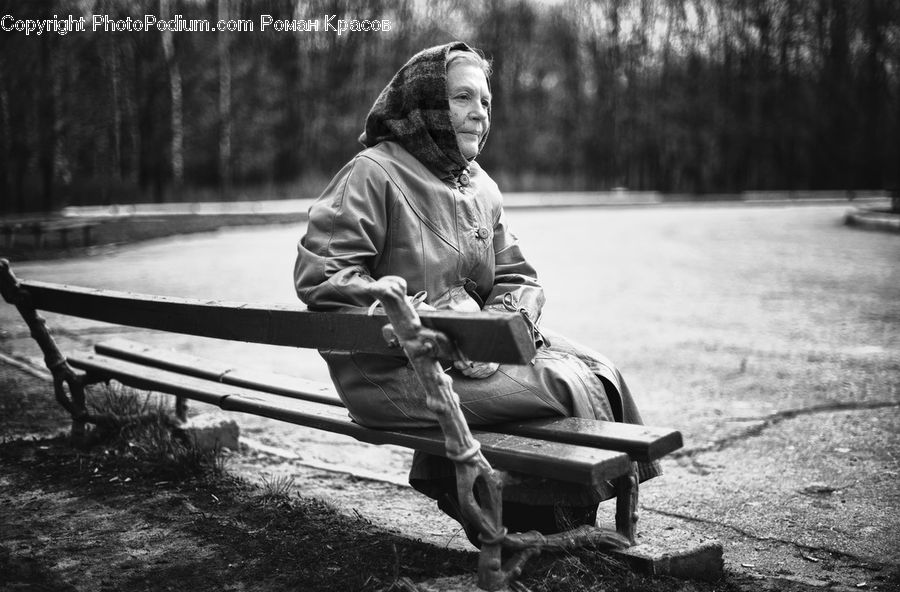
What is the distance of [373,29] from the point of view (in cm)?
3156

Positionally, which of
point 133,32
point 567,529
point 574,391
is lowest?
point 567,529

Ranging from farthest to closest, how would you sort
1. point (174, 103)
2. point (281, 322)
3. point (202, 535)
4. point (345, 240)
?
point (174, 103), point (202, 535), point (281, 322), point (345, 240)

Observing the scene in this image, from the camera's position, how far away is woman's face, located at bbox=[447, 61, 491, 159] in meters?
2.87

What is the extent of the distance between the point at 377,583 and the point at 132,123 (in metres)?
25.7

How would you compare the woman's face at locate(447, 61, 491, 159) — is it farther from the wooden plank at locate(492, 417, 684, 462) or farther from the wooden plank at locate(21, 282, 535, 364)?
the wooden plank at locate(492, 417, 684, 462)

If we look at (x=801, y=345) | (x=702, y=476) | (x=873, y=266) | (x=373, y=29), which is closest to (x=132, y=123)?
(x=373, y=29)

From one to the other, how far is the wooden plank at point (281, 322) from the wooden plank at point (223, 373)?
0.57m

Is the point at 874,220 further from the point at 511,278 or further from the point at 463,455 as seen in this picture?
the point at 463,455

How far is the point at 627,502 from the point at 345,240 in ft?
3.65

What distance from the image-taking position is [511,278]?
3156mm

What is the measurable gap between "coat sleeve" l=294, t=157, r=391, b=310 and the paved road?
65.5 inches

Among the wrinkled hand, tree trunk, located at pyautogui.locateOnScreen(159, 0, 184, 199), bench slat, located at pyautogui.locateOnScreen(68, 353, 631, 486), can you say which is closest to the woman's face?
the wrinkled hand

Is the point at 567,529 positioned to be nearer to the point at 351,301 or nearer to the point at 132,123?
the point at 351,301

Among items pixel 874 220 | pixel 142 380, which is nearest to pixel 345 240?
pixel 142 380
